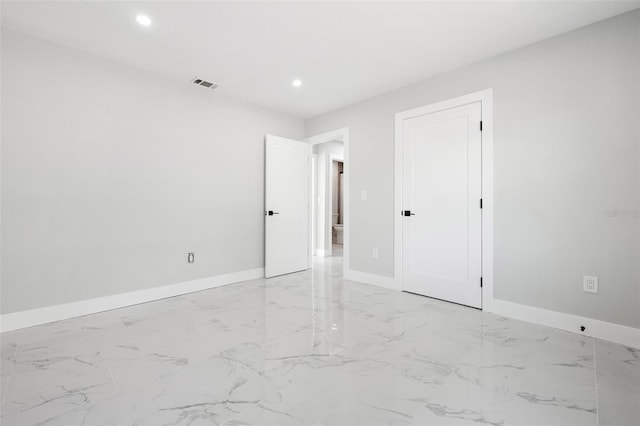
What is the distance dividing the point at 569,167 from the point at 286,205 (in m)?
3.23

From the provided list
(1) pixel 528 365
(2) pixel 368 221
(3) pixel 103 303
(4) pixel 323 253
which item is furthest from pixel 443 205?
(3) pixel 103 303

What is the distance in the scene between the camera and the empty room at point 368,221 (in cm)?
166

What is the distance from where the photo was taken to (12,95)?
2.46 meters

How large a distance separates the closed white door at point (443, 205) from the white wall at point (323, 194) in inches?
107

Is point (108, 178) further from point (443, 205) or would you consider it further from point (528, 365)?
point (528, 365)

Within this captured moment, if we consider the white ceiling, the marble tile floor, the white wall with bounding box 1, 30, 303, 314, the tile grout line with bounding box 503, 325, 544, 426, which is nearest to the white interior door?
the white wall with bounding box 1, 30, 303, 314

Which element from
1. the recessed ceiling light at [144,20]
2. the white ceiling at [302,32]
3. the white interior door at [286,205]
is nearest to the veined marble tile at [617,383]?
the white ceiling at [302,32]

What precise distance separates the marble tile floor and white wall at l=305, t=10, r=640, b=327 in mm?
410

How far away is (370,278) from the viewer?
3885mm

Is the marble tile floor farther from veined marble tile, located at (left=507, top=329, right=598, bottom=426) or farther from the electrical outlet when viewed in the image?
the electrical outlet

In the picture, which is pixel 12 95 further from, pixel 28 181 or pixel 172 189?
pixel 172 189

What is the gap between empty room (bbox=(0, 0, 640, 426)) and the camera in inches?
65.2

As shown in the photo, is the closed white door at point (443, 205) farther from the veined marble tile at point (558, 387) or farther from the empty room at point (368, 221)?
the veined marble tile at point (558, 387)

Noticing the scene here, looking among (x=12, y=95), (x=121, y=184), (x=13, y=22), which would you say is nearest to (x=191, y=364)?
(x=121, y=184)
